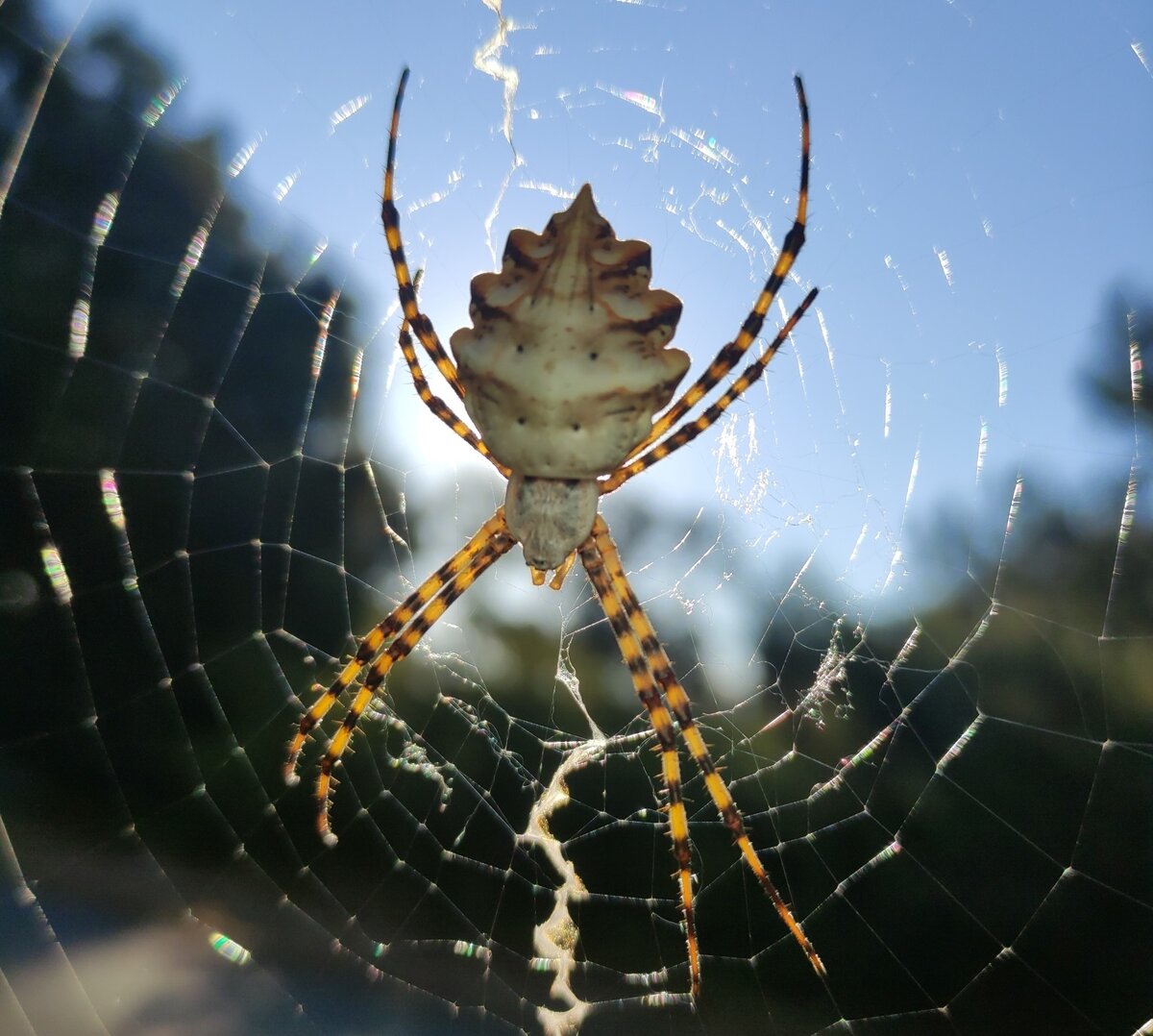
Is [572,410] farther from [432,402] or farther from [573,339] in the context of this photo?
[432,402]

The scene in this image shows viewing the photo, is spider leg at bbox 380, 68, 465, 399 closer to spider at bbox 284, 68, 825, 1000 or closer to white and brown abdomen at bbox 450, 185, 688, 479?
spider at bbox 284, 68, 825, 1000

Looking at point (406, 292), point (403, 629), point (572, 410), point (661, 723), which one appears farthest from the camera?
point (403, 629)

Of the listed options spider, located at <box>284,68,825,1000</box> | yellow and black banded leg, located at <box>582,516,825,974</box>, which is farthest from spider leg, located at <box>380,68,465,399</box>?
yellow and black banded leg, located at <box>582,516,825,974</box>

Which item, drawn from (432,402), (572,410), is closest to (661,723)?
(572,410)

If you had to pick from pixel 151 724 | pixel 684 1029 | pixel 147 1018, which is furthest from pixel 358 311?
pixel 684 1029

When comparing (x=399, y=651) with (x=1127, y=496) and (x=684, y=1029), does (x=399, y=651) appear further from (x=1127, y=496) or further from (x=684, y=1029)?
(x=684, y=1029)

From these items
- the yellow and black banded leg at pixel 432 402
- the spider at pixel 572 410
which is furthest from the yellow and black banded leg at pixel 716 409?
the yellow and black banded leg at pixel 432 402
